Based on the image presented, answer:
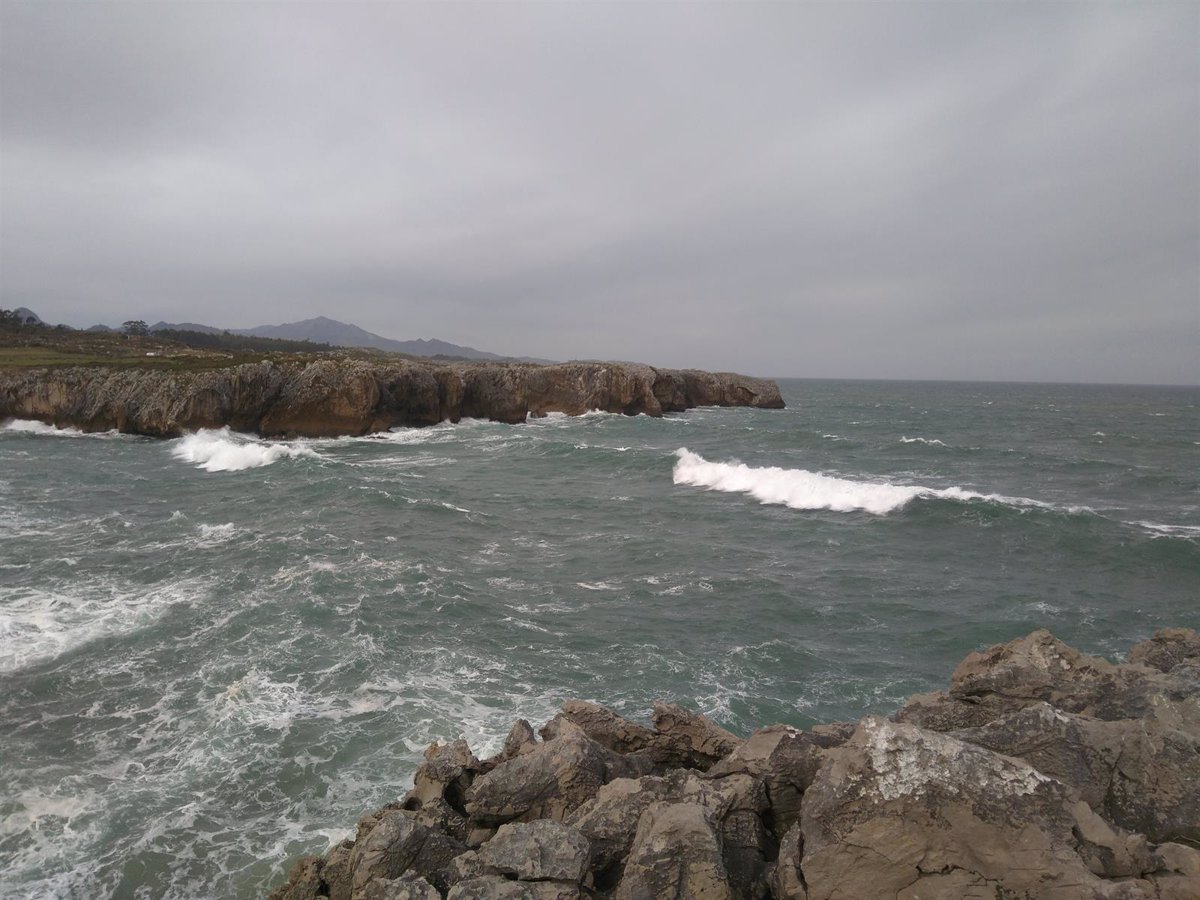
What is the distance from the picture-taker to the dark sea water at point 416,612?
9914 mm

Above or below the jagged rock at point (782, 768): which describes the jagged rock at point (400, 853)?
below

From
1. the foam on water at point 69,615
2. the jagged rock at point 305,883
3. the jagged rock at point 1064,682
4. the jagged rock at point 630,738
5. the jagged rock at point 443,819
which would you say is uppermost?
the jagged rock at point 1064,682

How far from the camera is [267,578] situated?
1898 cm

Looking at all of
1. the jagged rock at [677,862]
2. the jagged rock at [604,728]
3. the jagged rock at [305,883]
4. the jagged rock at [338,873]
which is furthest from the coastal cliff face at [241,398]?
the jagged rock at [677,862]

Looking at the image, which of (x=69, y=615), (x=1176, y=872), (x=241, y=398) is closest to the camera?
(x=1176, y=872)

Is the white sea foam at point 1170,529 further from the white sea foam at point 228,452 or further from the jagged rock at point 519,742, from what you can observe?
the white sea foam at point 228,452

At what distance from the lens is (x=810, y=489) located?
3288cm

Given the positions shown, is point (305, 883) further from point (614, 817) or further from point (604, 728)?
point (604, 728)

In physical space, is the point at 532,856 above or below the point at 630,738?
above

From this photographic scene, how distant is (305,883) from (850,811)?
5638mm

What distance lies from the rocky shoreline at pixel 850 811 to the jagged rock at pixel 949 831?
0.01 meters

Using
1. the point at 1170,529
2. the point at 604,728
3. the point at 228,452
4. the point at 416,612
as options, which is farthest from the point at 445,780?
the point at 228,452

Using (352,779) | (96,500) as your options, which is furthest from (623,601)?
(96,500)

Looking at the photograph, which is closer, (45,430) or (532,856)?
(532,856)
